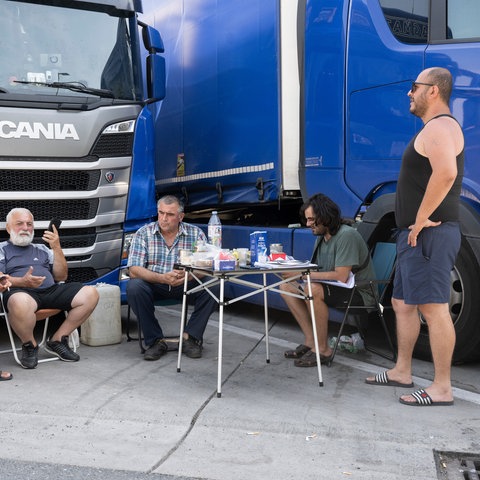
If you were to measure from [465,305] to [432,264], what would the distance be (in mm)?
827

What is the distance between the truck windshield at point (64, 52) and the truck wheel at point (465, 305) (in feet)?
10.4

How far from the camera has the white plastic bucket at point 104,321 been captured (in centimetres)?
593

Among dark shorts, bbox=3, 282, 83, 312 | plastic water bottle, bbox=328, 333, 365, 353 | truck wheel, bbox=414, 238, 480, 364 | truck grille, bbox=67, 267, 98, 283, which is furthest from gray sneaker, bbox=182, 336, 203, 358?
truck wheel, bbox=414, 238, 480, 364

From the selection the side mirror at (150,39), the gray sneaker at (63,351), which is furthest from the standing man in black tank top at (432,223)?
the side mirror at (150,39)

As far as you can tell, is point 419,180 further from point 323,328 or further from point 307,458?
point 307,458

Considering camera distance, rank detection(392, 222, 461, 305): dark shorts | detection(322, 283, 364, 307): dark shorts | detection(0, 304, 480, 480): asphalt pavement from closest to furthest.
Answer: detection(0, 304, 480, 480): asphalt pavement, detection(392, 222, 461, 305): dark shorts, detection(322, 283, 364, 307): dark shorts

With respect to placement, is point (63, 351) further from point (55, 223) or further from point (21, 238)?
point (55, 223)

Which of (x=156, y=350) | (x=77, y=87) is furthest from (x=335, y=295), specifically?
(x=77, y=87)

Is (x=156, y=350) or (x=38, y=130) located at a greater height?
(x=38, y=130)

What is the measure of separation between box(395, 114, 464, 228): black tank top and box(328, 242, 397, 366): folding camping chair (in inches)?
35.4

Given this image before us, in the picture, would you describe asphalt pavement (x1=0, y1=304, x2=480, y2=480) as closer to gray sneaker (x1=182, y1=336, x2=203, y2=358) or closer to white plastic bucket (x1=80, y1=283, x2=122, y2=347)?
gray sneaker (x1=182, y1=336, x2=203, y2=358)

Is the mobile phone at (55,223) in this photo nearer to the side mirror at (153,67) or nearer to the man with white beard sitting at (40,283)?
the man with white beard sitting at (40,283)

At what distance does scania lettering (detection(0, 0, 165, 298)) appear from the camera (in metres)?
5.75

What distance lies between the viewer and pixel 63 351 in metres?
5.42
